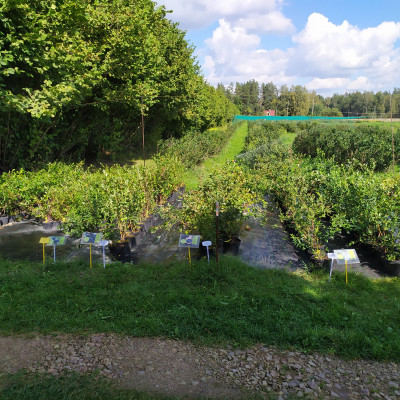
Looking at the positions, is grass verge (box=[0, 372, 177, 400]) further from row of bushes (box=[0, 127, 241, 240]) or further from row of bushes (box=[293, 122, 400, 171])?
row of bushes (box=[293, 122, 400, 171])

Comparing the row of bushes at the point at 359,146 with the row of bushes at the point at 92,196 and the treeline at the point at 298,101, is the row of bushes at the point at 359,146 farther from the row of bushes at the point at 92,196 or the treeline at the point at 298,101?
the treeline at the point at 298,101

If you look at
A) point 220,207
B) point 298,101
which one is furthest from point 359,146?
point 298,101

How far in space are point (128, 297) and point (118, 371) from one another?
48.6 inches

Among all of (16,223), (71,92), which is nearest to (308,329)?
(16,223)

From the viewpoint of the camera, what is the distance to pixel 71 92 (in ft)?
29.2

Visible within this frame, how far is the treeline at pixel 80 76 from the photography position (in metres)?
7.80

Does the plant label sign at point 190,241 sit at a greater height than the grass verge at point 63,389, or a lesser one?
greater

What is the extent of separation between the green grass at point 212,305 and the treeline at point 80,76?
5.19 metres

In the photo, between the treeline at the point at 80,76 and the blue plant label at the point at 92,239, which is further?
the treeline at the point at 80,76

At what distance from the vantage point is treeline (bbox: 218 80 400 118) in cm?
7950

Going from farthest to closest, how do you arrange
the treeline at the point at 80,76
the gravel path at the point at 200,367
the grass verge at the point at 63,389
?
the treeline at the point at 80,76
the gravel path at the point at 200,367
the grass verge at the point at 63,389

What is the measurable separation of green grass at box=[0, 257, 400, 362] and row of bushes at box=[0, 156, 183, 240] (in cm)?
106

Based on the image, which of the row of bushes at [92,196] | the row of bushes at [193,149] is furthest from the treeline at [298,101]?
the row of bushes at [92,196]

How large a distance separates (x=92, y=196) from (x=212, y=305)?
3.36 m
